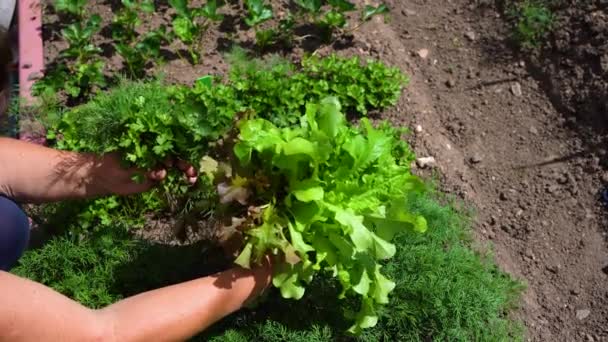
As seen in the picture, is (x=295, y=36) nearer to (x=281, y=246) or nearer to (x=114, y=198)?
(x=114, y=198)

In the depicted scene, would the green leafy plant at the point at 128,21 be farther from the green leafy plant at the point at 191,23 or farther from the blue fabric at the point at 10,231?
the blue fabric at the point at 10,231

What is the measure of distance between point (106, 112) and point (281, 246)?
1.18m

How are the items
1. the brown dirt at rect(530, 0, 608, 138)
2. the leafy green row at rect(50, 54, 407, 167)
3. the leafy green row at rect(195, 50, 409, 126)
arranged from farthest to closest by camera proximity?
the brown dirt at rect(530, 0, 608, 138) < the leafy green row at rect(195, 50, 409, 126) < the leafy green row at rect(50, 54, 407, 167)

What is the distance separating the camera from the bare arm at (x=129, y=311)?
1.48 metres

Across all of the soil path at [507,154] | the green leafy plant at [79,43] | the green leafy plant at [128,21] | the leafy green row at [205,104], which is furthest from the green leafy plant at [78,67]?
the soil path at [507,154]

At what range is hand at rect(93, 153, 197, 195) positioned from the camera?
6.89 feet

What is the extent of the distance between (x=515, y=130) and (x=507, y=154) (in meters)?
0.15

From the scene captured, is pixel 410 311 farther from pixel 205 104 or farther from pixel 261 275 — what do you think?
pixel 205 104

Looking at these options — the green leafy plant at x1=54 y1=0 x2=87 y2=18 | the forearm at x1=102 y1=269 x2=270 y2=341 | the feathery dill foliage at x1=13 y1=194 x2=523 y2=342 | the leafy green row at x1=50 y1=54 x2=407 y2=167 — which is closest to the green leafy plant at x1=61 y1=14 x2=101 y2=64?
the green leafy plant at x1=54 y1=0 x2=87 y2=18

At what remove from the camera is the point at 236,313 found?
7.74 ft

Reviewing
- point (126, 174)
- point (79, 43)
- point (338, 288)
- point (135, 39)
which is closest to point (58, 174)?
point (126, 174)

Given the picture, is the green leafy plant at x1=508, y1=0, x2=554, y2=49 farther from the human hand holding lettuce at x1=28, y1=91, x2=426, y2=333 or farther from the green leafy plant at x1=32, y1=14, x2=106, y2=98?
the green leafy plant at x1=32, y1=14, x2=106, y2=98

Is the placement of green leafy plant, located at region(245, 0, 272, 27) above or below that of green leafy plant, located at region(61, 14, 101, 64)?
above

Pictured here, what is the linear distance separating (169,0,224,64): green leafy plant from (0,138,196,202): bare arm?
1267 mm
